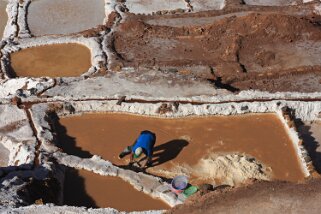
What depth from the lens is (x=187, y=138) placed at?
14.5 meters

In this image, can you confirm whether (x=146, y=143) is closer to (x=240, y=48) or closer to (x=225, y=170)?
(x=225, y=170)

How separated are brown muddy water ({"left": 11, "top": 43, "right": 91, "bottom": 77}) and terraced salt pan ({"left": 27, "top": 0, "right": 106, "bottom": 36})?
264 cm

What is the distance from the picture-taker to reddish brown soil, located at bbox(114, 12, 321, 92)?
18516mm

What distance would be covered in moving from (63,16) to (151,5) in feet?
17.1

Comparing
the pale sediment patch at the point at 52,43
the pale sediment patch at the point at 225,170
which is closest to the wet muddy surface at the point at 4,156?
the pale sediment patch at the point at 225,170

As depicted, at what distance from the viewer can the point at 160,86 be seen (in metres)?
16.9

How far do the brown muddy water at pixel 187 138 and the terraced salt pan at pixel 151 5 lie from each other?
11.7 metres

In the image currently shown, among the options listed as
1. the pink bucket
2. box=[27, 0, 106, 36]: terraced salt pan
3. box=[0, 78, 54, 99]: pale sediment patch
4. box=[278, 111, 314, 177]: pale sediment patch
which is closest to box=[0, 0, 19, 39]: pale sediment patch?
box=[27, 0, 106, 36]: terraced salt pan

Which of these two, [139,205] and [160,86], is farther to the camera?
[160,86]

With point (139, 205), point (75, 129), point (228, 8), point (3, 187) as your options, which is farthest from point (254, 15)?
point (3, 187)

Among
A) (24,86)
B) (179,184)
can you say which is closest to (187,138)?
(179,184)

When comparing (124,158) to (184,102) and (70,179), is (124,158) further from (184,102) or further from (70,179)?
(184,102)

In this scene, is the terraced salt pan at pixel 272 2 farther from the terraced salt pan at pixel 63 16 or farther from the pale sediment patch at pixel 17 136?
the pale sediment patch at pixel 17 136

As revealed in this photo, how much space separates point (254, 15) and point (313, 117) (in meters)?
7.95
